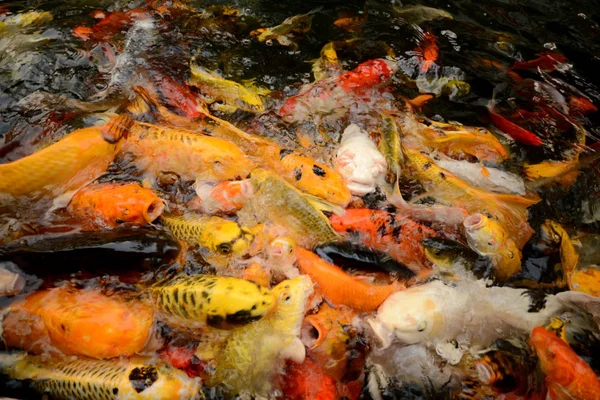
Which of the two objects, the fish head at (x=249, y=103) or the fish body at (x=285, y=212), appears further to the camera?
the fish head at (x=249, y=103)

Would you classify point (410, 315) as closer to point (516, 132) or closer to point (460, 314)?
point (460, 314)

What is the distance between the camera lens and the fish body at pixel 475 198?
306 cm

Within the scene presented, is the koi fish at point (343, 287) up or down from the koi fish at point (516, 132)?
down

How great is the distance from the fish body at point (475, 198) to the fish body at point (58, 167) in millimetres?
2320

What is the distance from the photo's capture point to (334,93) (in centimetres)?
405

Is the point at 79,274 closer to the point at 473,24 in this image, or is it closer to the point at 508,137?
the point at 508,137

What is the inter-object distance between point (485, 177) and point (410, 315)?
163 centimetres

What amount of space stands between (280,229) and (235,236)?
14.9 inches

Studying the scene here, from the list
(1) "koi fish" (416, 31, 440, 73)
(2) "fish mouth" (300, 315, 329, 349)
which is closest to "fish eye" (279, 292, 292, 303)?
(2) "fish mouth" (300, 315, 329, 349)

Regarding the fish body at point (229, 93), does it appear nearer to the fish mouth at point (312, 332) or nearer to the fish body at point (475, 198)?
the fish body at point (475, 198)

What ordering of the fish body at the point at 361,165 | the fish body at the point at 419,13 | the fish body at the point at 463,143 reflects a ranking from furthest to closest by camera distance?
the fish body at the point at 419,13
the fish body at the point at 463,143
the fish body at the point at 361,165

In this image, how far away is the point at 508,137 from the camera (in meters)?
4.05

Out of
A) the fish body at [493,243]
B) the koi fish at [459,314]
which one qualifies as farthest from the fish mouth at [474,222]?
the koi fish at [459,314]

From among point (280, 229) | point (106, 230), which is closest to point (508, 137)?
point (280, 229)
